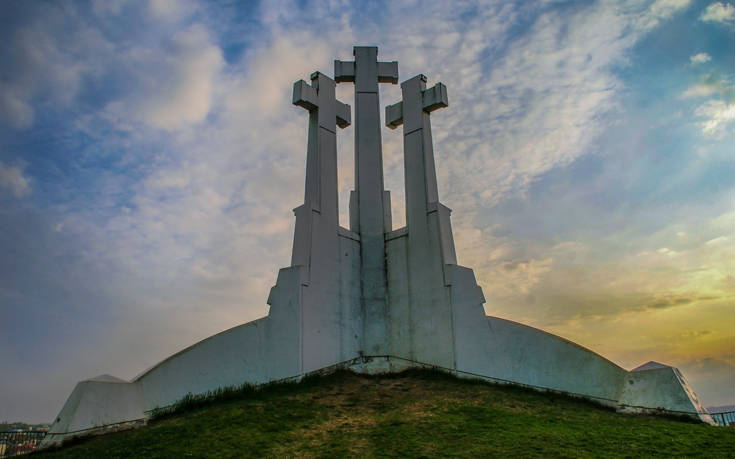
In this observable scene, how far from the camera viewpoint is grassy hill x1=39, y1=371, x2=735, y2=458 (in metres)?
9.30

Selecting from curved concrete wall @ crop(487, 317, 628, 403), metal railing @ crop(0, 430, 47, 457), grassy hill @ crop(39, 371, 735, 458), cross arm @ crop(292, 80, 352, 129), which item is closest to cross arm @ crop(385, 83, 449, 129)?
cross arm @ crop(292, 80, 352, 129)

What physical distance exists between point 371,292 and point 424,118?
19.1ft

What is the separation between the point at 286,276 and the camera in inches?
581

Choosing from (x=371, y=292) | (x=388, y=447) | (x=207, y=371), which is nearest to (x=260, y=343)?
(x=207, y=371)

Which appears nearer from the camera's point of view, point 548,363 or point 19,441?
point 19,441

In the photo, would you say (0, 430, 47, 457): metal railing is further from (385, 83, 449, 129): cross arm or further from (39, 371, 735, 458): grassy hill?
(385, 83, 449, 129): cross arm

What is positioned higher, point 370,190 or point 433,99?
point 433,99

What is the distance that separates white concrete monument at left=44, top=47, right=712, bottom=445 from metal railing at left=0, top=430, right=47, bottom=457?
65 cm

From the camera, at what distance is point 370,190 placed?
17.7m

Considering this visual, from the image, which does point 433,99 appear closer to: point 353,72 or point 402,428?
point 353,72

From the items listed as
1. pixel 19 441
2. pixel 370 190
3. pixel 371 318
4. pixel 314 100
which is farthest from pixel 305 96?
pixel 19 441

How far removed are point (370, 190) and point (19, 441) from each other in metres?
11.1

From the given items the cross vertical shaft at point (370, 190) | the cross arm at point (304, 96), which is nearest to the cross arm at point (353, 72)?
the cross vertical shaft at point (370, 190)

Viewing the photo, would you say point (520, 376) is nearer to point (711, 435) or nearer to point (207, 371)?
point (711, 435)
